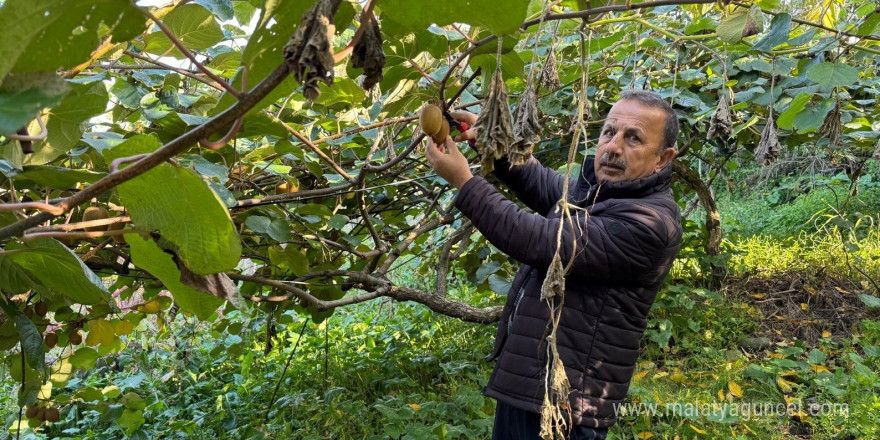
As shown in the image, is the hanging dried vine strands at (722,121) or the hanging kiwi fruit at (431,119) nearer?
the hanging kiwi fruit at (431,119)

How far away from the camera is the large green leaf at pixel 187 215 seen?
2.33ft

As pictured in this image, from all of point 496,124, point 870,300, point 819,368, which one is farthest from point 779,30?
point 870,300

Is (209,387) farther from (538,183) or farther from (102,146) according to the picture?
(102,146)

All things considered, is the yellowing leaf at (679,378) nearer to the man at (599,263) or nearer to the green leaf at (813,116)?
the man at (599,263)

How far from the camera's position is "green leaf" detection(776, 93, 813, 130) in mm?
1953

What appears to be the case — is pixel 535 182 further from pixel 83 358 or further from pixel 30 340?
pixel 83 358

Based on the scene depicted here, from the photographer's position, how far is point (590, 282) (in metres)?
1.88

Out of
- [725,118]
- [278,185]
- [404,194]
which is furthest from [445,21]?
[404,194]

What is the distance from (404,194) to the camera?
2.89 m

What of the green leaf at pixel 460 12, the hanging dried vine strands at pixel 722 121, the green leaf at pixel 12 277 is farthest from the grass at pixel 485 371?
the green leaf at pixel 460 12

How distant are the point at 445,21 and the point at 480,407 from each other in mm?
2922

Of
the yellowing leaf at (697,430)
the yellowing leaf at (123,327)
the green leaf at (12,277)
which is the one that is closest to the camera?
the green leaf at (12,277)

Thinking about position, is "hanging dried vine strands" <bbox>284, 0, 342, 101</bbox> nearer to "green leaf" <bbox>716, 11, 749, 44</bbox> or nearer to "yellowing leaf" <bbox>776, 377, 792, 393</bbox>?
"green leaf" <bbox>716, 11, 749, 44</bbox>

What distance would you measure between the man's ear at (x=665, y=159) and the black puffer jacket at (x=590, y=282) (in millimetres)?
38
